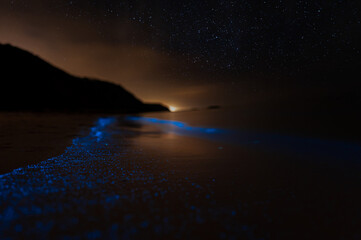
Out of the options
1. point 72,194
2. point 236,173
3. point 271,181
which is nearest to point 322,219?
point 271,181

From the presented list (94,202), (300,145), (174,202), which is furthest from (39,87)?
(174,202)

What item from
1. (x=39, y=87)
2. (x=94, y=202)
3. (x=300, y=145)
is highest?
(x=39, y=87)

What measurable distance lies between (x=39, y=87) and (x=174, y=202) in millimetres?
91052

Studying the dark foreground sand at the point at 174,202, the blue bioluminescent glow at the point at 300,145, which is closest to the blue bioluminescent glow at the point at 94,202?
the dark foreground sand at the point at 174,202

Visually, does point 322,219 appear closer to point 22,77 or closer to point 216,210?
point 216,210

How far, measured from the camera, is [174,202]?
203 cm

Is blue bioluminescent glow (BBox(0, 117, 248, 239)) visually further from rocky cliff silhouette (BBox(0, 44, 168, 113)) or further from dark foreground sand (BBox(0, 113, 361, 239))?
rocky cliff silhouette (BBox(0, 44, 168, 113))

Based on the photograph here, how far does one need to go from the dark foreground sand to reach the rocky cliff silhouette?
55.1m

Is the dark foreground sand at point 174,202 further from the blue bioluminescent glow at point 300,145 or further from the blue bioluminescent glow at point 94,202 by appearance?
the blue bioluminescent glow at point 300,145

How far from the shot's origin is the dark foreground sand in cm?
154

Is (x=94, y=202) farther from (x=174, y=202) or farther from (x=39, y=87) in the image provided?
(x=39, y=87)

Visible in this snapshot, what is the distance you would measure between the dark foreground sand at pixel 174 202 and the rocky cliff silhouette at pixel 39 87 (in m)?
55.1

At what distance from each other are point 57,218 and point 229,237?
1.48 m

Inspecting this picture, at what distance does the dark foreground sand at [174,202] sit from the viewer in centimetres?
154
